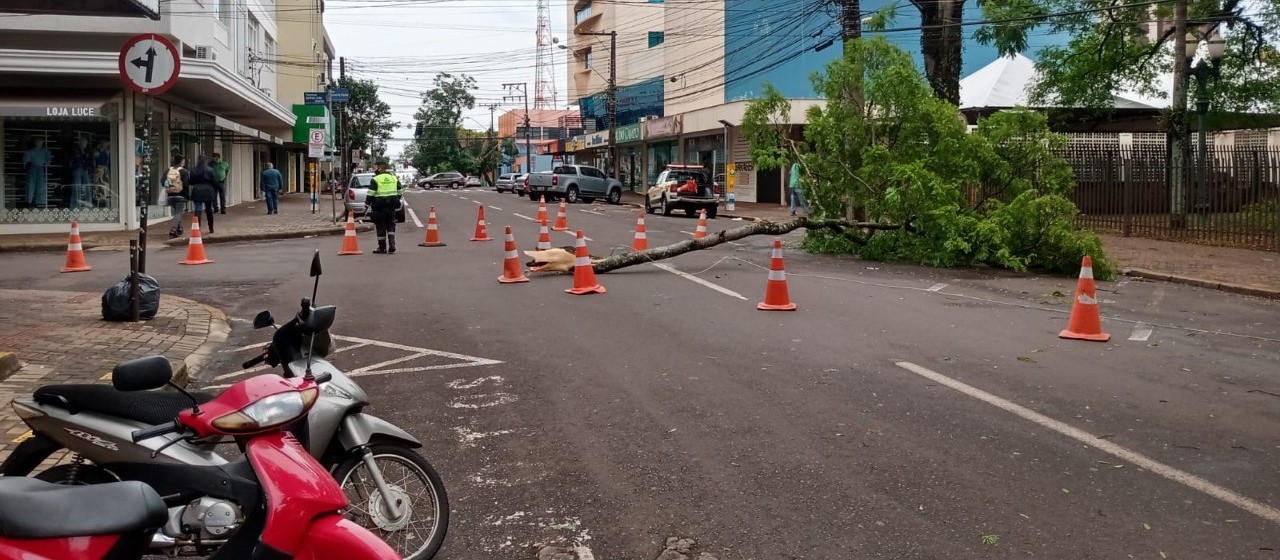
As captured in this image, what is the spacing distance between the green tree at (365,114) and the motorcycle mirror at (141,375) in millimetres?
83991

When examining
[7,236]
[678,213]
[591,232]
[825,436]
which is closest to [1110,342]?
[825,436]

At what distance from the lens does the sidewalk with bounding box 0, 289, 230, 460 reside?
784 centimetres

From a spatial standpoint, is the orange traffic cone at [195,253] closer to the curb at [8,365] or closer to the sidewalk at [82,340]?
the sidewalk at [82,340]

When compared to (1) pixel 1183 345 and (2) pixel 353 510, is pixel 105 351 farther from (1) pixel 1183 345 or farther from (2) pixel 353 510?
(1) pixel 1183 345

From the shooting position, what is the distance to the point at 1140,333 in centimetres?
1027

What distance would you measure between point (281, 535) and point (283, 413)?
1.45ft

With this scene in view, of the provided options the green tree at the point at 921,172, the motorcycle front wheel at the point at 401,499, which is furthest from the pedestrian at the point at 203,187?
the motorcycle front wheel at the point at 401,499

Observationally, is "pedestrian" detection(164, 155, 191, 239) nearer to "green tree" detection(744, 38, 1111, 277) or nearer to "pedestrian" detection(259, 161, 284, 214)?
"pedestrian" detection(259, 161, 284, 214)

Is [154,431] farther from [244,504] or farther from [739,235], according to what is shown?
[739,235]

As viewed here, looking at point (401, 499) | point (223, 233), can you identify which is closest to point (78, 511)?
point (401, 499)

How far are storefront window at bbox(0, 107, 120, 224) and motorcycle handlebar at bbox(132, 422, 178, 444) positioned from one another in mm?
22132

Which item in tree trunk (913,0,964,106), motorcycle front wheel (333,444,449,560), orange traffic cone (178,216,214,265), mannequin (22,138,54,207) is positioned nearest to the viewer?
motorcycle front wheel (333,444,449,560)

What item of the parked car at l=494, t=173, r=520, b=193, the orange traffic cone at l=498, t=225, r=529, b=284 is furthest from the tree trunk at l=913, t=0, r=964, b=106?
the parked car at l=494, t=173, r=520, b=193

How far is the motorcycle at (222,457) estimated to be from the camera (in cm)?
360
